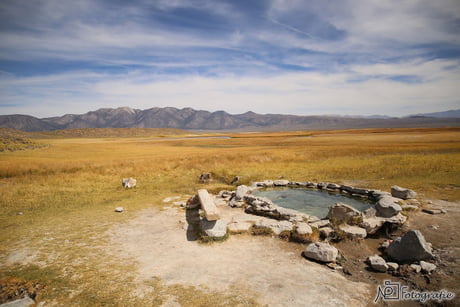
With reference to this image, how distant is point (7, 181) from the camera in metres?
20.7

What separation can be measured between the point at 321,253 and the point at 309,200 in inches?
320

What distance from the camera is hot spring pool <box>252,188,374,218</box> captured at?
1427cm

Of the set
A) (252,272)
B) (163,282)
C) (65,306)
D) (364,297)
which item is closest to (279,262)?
(252,272)

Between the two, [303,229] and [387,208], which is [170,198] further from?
[387,208]

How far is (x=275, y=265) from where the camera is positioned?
26.0 feet

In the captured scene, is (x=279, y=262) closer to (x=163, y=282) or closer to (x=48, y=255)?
(x=163, y=282)

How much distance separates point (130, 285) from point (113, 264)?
1621 mm

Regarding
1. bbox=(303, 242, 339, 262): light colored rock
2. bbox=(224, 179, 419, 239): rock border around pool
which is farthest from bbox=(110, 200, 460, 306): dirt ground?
bbox=(224, 179, 419, 239): rock border around pool

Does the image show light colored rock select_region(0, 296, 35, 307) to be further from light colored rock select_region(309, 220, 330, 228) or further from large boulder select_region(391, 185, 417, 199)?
large boulder select_region(391, 185, 417, 199)

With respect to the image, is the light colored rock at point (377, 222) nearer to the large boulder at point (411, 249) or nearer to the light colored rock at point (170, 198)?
the large boulder at point (411, 249)

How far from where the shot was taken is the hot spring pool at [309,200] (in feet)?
46.8

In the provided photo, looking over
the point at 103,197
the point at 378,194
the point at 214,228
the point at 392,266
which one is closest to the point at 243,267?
the point at 214,228

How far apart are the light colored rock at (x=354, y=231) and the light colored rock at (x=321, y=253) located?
6.39 ft

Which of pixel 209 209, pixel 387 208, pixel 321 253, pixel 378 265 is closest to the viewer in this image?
pixel 378 265
